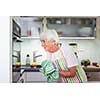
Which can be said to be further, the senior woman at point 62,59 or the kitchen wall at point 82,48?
the kitchen wall at point 82,48

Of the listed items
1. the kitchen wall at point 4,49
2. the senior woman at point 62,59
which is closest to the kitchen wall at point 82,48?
the senior woman at point 62,59

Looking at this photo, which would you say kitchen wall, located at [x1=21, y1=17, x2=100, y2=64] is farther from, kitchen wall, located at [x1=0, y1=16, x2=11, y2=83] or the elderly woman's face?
kitchen wall, located at [x1=0, y1=16, x2=11, y2=83]

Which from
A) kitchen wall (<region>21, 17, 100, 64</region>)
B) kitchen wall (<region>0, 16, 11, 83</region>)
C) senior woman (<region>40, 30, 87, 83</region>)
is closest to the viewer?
kitchen wall (<region>0, 16, 11, 83</region>)

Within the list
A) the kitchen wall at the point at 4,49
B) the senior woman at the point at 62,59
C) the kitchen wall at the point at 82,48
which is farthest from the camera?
the kitchen wall at the point at 82,48

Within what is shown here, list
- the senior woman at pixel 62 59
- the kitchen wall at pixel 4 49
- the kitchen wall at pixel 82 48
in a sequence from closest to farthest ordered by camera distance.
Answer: the kitchen wall at pixel 4 49 → the senior woman at pixel 62 59 → the kitchen wall at pixel 82 48

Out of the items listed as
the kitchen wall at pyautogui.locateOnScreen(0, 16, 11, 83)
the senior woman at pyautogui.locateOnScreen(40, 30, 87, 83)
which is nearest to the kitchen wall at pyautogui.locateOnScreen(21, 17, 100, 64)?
the senior woman at pyautogui.locateOnScreen(40, 30, 87, 83)

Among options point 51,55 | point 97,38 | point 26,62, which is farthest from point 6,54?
point 97,38

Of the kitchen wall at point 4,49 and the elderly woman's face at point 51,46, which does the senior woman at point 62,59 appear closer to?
the elderly woman's face at point 51,46

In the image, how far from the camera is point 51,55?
3.16ft

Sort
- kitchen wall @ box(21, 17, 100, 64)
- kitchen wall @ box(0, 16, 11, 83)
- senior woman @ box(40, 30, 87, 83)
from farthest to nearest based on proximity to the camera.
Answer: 1. kitchen wall @ box(21, 17, 100, 64)
2. senior woman @ box(40, 30, 87, 83)
3. kitchen wall @ box(0, 16, 11, 83)

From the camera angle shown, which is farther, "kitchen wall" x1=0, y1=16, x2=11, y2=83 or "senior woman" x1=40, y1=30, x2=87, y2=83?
"senior woman" x1=40, y1=30, x2=87, y2=83

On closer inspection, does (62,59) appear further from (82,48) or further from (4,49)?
(82,48)
